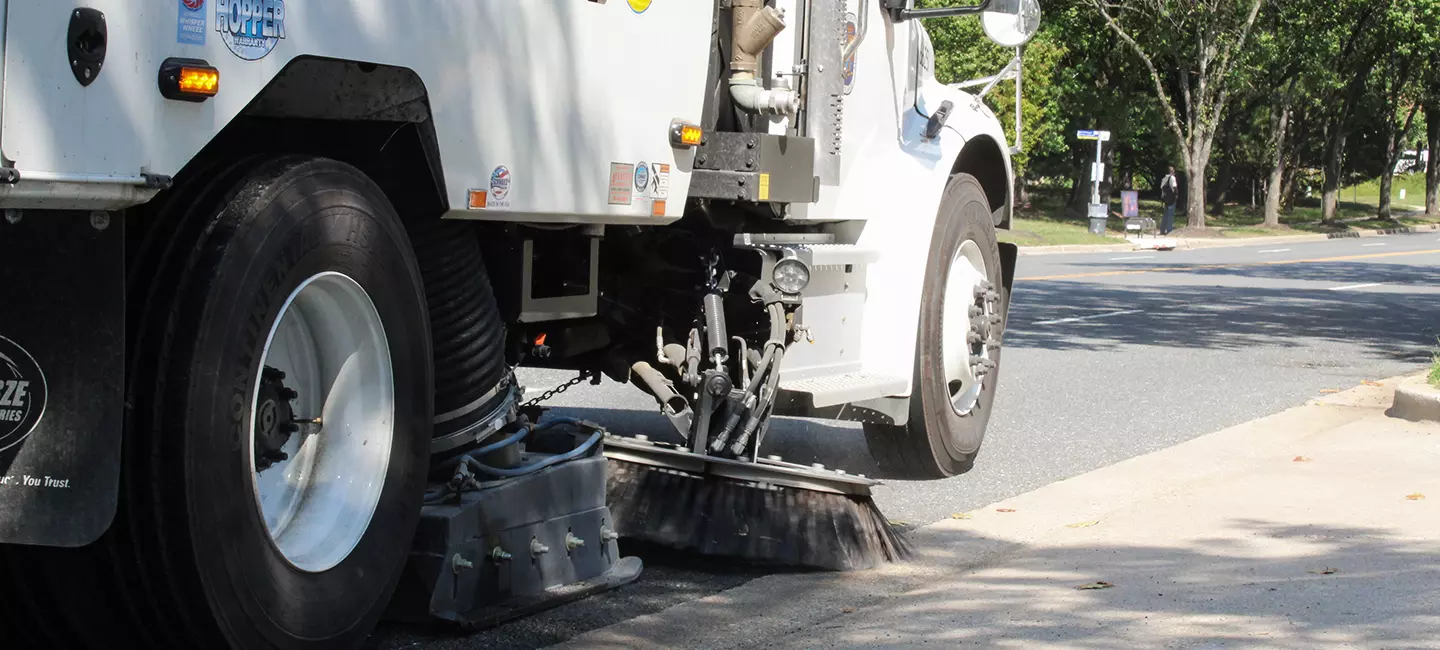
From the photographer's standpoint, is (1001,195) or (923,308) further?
(1001,195)

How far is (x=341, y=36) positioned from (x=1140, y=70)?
51281 mm

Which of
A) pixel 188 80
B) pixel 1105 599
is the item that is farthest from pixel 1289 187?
pixel 188 80

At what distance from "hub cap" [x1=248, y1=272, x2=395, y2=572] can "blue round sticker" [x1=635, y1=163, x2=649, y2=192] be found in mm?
1088

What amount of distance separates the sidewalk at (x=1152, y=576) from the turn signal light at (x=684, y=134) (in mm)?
1268

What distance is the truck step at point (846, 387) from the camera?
19.8 feet

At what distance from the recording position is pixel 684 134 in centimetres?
501

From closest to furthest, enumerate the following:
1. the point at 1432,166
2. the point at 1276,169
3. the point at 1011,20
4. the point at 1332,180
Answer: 1. the point at 1011,20
2. the point at 1276,169
3. the point at 1332,180
4. the point at 1432,166

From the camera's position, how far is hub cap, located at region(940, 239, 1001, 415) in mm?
7270

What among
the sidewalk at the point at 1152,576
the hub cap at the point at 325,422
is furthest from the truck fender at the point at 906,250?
the hub cap at the point at 325,422

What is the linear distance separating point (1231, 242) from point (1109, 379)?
33764mm

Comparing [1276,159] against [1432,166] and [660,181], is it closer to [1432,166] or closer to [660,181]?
[1432,166]

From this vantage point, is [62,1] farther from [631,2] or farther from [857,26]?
[857,26]

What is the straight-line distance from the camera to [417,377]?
409cm

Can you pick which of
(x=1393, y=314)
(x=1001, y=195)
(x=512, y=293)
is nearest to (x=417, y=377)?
(x=512, y=293)
